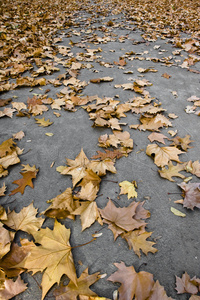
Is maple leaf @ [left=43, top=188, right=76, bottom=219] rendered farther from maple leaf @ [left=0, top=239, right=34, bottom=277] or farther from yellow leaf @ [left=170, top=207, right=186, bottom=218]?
yellow leaf @ [left=170, top=207, right=186, bottom=218]

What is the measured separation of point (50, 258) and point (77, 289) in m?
0.24

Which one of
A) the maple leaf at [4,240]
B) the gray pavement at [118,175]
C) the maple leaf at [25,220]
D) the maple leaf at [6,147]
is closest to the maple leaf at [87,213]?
the gray pavement at [118,175]

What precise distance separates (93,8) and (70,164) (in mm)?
8775

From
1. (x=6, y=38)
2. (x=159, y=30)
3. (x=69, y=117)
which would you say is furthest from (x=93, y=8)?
(x=69, y=117)

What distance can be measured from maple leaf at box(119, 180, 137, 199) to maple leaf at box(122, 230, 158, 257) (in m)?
0.32

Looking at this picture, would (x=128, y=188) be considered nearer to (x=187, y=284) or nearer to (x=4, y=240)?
(x=187, y=284)

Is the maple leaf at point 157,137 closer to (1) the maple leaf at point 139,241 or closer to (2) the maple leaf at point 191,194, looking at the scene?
(2) the maple leaf at point 191,194

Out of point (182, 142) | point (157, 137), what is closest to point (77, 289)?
point (157, 137)

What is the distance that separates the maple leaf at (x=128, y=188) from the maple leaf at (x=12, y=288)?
3.07ft

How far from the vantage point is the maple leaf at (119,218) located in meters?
1.29

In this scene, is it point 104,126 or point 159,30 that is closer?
point 104,126

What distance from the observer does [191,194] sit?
152 cm

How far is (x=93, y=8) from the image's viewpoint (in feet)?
25.5

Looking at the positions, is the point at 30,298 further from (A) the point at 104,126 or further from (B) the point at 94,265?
(A) the point at 104,126
